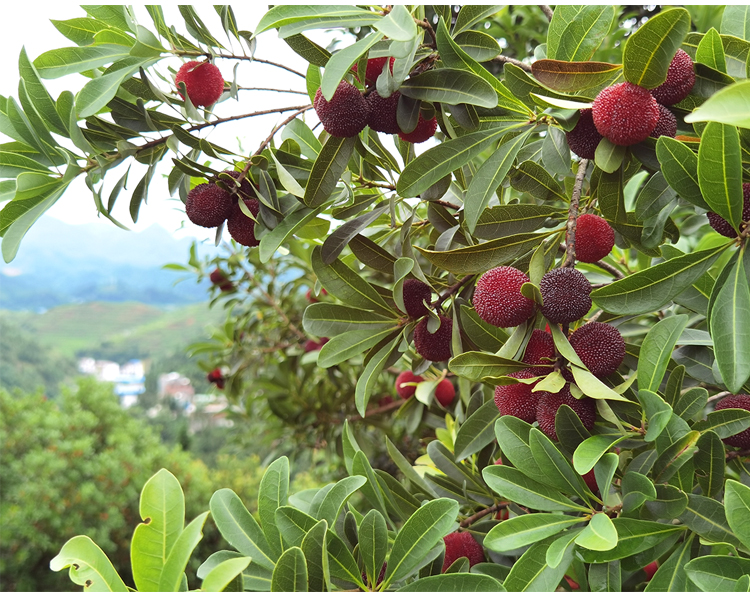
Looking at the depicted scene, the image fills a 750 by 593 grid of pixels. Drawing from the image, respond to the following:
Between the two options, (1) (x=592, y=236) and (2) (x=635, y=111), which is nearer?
(2) (x=635, y=111)

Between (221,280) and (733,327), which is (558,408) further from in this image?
(221,280)

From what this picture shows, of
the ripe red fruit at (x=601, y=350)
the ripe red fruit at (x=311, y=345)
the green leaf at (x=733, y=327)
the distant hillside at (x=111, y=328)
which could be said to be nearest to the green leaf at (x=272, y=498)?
the ripe red fruit at (x=601, y=350)

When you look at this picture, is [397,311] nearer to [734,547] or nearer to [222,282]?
[734,547]

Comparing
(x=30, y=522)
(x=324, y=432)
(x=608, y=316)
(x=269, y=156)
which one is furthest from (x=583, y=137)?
(x=30, y=522)

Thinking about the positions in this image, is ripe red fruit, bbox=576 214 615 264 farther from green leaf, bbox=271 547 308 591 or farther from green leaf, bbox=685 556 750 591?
green leaf, bbox=271 547 308 591

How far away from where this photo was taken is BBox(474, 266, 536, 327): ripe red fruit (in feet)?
1.77

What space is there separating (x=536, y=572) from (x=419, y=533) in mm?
114

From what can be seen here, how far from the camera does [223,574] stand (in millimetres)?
394

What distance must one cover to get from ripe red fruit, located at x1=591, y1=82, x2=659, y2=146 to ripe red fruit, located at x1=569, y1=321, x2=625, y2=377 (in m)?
0.18

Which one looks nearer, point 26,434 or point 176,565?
point 176,565

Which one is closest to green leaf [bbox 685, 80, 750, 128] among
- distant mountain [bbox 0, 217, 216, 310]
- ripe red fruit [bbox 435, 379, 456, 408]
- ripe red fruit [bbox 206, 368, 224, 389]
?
ripe red fruit [bbox 435, 379, 456, 408]

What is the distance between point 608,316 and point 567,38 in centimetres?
32

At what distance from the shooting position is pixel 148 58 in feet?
2.07

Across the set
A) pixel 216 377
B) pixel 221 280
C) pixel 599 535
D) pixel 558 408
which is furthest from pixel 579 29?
pixel 216 377
